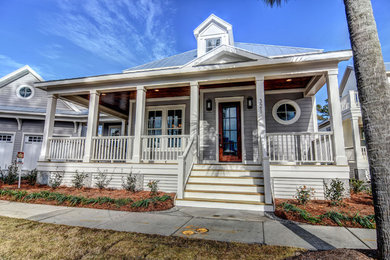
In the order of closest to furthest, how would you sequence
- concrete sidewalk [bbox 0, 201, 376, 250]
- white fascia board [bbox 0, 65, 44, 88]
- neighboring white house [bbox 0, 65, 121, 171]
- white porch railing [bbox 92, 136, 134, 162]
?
1. concrete sidewalk [bbox 0, 201, 376, 250]
2. white porch railing [bbox 92, 136, 134, 162]
3. neighboring white house [bbox 0, 65, 121, 171]
4. white fascia board [bbox 0, 65, 44, 88]

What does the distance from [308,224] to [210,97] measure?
18.7 feet

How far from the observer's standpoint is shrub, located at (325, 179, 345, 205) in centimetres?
464

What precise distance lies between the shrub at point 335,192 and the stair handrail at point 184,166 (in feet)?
11.3

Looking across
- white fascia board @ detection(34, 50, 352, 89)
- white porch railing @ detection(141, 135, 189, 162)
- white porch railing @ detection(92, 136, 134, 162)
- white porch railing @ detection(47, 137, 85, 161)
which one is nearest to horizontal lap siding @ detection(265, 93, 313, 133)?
white fascia board @ detection(34, 50, 352, 89)

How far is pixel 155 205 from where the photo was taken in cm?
468

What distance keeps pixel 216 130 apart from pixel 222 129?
0.24 metres

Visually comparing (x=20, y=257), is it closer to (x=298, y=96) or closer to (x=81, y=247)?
(x=81, y=247)

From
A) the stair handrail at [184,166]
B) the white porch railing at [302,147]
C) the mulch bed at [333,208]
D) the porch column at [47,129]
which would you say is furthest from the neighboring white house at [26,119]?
the mulch bed at [333,208]

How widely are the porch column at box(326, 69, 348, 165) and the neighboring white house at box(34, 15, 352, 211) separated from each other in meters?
0.02

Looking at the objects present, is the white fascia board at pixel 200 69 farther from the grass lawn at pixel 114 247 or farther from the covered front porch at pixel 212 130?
the grass lawn at pixel 114 247

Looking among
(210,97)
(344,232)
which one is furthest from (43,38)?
(344,232)

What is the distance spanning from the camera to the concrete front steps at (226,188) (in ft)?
15.5

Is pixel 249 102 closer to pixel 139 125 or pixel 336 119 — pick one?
pixel 336 119

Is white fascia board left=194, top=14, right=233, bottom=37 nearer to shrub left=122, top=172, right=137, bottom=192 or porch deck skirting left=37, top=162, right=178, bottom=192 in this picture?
porch deck skirting left=37, top=162, right=178, bottom=192
